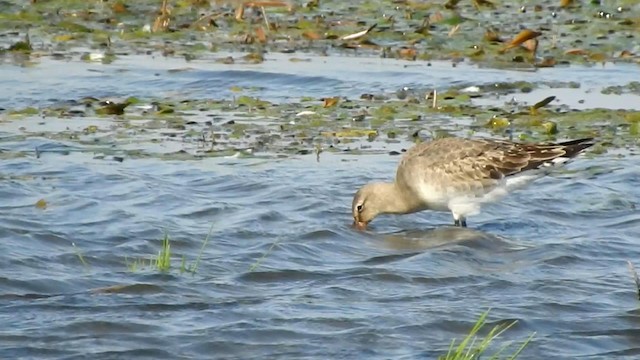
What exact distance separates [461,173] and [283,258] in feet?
6.19

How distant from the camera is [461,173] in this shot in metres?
10.2

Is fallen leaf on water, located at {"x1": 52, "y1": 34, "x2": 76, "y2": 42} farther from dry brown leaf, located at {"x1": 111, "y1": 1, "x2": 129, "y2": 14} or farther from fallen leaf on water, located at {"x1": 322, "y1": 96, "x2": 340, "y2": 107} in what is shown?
fallen leaf on water, located at {"x1": 322, "y1": 96, "x2": 340, "y2": 107}

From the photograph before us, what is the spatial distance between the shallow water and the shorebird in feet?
0.69

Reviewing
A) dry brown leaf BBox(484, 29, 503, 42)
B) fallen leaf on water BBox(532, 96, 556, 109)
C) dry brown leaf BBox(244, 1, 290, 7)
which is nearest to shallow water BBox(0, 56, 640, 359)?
fallen leaf on water BBox(532, 96, 556, 109)

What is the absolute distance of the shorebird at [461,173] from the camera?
10.1 metres

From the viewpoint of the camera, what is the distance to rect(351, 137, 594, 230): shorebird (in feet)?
33.1

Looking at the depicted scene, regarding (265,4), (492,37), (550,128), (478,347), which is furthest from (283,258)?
(265,4)

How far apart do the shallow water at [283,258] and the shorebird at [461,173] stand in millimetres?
209

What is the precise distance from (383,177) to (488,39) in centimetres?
446

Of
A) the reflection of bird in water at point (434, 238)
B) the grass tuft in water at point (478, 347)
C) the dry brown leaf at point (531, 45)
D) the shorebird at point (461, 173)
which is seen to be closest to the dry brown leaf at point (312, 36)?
the dry brown leaf at point (531, 45)

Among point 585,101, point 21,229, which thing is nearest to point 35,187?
point 21,229

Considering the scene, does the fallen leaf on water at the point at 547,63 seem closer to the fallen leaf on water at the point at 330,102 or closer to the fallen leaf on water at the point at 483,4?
the fallen leaf on water at the point at 483,4

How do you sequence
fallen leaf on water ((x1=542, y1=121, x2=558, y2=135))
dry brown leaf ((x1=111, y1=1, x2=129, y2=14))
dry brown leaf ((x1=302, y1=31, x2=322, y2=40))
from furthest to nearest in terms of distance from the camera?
dry brown leaf ((x1=111, y1=1, x2=129, y2=14)), dry brown leaf ((x1=302, y1=31, x2=322, y2=40)), fallen leaf on water ((x1=542, y1=121, x2=558, y2=135))

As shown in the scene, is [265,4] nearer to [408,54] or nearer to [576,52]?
[408,54]
